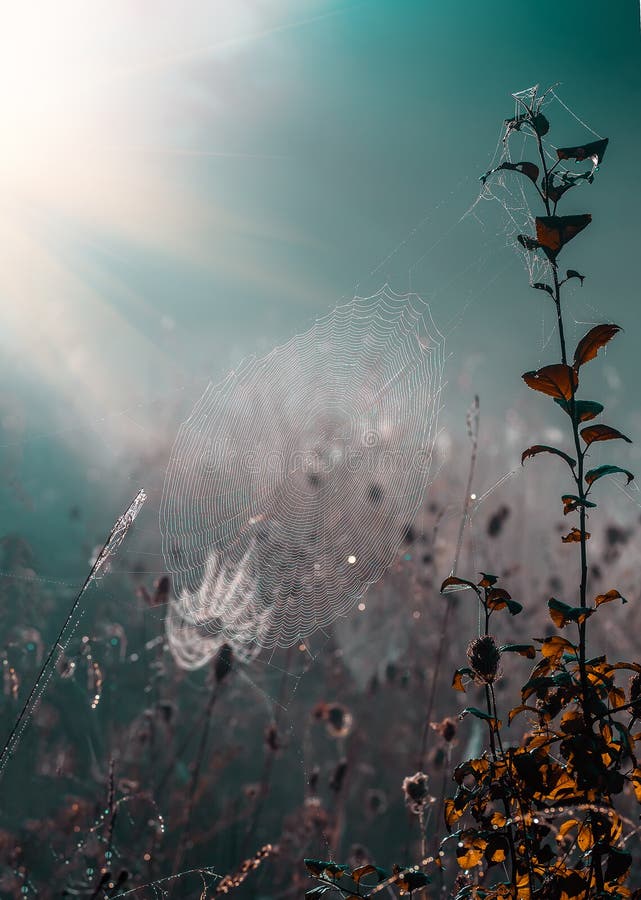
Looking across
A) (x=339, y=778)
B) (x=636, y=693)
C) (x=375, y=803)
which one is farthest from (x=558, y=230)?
(x=375, y=803)

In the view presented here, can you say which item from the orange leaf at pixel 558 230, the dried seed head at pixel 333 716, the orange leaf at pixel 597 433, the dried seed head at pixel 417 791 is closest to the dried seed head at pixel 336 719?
the dried seed head at pixel 333 716

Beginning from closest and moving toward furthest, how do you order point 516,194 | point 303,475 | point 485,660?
point 485,660, point 516,194, point 303,475

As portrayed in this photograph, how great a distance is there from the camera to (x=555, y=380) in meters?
1.22

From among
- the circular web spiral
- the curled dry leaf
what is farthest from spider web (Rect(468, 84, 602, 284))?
the circular web spiral

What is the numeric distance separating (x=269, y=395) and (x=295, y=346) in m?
0.39

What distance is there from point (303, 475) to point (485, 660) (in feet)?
11.3

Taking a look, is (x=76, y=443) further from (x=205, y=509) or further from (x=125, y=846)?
(x=125, y=846)

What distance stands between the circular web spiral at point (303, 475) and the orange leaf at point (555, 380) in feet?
6.00

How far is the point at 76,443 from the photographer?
635cm

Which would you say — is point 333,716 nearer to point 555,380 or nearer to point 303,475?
point 303,475

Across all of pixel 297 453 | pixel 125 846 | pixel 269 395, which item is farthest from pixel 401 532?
pixel 125 846

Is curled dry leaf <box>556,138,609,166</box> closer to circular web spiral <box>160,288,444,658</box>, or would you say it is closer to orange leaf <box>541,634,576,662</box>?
orange leaf <box>541,634,576,662</box>

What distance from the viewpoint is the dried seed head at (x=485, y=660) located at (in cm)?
133

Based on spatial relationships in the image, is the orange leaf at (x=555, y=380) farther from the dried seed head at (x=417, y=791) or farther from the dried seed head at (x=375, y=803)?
the dried seed head at (x=375, y=803)
